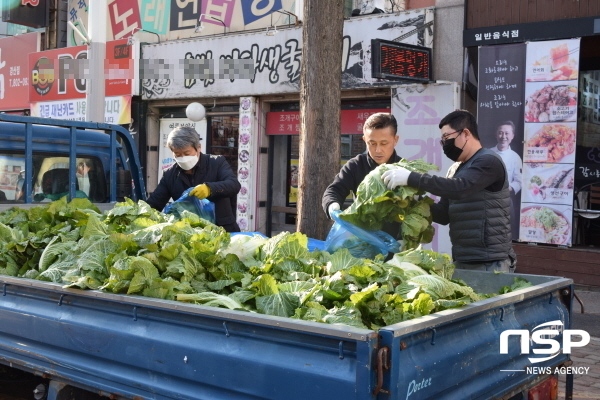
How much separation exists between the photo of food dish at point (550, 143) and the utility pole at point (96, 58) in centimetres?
820

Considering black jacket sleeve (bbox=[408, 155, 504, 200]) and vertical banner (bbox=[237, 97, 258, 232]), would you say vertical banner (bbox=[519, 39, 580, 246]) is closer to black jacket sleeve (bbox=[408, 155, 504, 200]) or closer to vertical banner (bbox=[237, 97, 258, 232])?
black jacket sleeve (bbox=[408, 155, 504, 200])

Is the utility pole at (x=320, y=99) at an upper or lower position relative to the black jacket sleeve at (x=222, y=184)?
upper

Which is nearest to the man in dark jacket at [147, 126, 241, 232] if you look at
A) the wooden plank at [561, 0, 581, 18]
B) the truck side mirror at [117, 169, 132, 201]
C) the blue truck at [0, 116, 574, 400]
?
the truck side mirror at [117, 169, 132, 201]

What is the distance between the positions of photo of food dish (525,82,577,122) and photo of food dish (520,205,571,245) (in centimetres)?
122

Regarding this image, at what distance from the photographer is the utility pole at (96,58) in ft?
43.0

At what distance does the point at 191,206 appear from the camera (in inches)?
223

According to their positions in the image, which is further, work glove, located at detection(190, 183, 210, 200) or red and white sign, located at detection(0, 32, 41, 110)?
red and white sign, located at detection(0, 32, 41, 110)

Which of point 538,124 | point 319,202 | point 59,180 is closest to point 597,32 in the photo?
point 538,124

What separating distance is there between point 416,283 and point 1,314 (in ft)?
7.60

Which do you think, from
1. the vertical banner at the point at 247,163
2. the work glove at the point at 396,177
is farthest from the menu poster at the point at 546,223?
the work glove at the point at 396,177

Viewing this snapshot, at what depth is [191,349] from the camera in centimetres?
293

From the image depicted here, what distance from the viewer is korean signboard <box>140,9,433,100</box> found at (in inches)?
428

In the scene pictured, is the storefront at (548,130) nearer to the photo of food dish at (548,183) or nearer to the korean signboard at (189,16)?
the photo of food dish at (548,183)

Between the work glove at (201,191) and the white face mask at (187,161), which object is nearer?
the work glove at (201,191)
